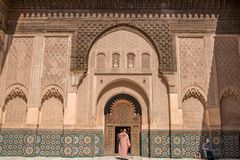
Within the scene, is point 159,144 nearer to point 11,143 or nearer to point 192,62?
point 192,62

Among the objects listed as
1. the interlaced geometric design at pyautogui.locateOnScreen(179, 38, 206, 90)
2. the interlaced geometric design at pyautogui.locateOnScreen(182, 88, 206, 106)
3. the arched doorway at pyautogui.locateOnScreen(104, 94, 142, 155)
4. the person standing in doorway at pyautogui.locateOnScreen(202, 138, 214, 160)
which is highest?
the interlaced geometric design at pyautogui.locateOnScreen(179, 38, 206, 90)

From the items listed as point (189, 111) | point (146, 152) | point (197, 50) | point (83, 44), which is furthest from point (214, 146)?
point (83, 44)

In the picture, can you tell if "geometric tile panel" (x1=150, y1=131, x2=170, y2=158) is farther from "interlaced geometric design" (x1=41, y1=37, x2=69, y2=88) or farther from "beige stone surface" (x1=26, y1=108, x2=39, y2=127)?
"beige stone surface" (x1=26, y1=108, x2=39, y2=127)

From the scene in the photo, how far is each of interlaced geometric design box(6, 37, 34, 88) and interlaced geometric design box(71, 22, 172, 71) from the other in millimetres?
1377

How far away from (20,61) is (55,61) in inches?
42.2

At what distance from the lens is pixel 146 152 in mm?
7500

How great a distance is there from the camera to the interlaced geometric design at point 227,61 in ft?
25.4

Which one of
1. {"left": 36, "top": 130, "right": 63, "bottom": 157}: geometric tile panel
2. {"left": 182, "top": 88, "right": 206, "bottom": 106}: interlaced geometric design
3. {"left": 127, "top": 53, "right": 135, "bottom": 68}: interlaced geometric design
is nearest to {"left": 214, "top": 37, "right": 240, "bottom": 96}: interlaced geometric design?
{"left": 182, "top": 88, "right": 206, "bottom": 106}: interlaced geometric design

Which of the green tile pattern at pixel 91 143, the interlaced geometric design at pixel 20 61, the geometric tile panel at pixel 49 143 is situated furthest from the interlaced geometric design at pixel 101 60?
the geometric tile panel at pixel 49 143

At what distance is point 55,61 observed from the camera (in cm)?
795

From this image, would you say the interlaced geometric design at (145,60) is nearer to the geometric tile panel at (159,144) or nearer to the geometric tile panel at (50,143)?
the geometric tile panel at (159,144)

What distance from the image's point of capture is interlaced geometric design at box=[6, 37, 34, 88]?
7844 millimetres

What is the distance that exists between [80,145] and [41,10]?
4.36 m

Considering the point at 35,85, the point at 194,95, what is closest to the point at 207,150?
the point at 194,95
